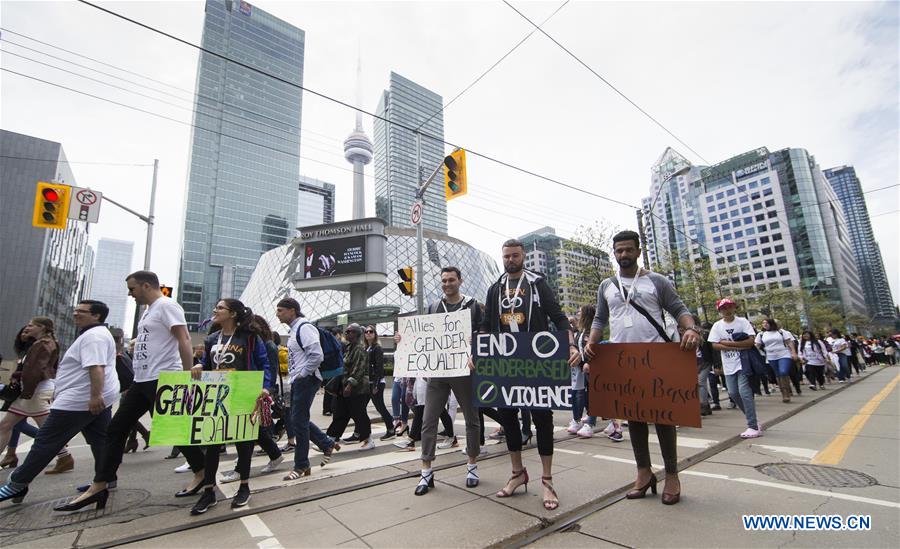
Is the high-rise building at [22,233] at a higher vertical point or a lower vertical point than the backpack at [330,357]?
higher

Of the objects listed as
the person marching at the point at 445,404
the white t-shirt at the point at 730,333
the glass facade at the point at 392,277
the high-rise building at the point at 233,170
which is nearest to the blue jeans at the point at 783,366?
the white t-shirt at the point at 730,333

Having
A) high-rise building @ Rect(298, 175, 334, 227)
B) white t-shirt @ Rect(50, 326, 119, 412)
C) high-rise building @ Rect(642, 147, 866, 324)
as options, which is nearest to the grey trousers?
white t-shirt @ Rect(50, 326, 119, 412)

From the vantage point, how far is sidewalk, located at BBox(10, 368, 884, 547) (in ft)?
9.00

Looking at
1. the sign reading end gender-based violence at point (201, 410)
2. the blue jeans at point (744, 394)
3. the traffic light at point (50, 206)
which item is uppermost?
the traffic light at point (50, 206)

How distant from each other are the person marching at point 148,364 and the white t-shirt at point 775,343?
11.2 meters

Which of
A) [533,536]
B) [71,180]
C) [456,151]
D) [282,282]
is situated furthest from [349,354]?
[71,180]

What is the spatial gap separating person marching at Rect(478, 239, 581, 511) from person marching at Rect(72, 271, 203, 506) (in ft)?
9.13

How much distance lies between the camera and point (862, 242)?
132 metres

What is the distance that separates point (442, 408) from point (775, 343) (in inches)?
374

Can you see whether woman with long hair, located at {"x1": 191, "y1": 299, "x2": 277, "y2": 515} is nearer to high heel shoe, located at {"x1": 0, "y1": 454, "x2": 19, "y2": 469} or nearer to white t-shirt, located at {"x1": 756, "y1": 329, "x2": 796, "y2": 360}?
high heel shoe, located at {"x1": 0, "y1": 454, "x2": 19, "y2": 469}

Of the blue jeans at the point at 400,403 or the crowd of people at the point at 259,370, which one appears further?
the blue jeans at the point at 400,403

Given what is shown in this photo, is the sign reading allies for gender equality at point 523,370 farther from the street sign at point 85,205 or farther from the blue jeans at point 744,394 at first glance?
the street sign at point 85,205

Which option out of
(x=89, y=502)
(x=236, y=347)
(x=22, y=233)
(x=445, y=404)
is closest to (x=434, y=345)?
(x=445, y=404)

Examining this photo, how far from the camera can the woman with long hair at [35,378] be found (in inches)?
187
